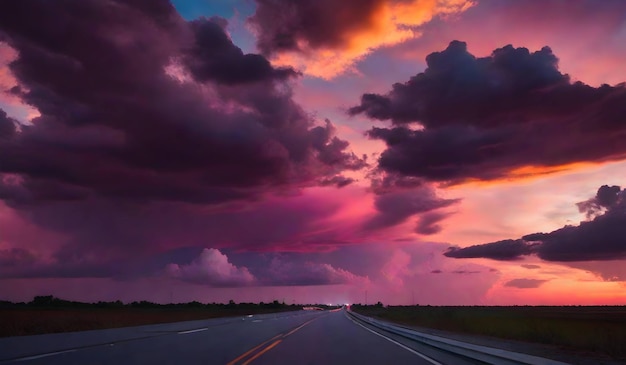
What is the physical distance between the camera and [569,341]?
2412 centimetres

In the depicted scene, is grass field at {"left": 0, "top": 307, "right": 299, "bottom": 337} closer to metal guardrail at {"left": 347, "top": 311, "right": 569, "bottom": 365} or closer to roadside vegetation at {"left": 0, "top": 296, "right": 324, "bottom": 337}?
roadside vegetation at {"left": 0, "top": 296, "right": 324, "bottom": 337}

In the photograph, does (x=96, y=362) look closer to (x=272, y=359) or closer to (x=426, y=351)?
(x=272, y=359)

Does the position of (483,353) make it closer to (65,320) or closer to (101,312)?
(65,320)

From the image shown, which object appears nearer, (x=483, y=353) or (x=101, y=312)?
(x=483, y=353)

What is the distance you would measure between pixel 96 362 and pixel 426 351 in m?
11.4

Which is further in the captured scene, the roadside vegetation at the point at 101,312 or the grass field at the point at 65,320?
the roadside vegetation at the point at 101,312

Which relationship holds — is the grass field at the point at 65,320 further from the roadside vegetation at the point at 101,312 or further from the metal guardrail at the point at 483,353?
the metal guardrail at the point at 483,353

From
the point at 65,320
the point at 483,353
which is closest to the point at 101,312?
the point at 65,320

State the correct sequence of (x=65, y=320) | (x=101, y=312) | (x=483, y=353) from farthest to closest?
(x=101, y=312)
(x=65, y=320)
(x=483, y=353)

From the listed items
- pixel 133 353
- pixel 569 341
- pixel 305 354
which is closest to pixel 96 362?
pixel 133 353

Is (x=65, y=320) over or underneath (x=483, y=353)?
over

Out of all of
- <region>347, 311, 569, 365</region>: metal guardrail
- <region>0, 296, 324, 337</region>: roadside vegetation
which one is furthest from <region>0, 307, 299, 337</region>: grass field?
<region>347, 311, 569, 365</region>: metal guardrail

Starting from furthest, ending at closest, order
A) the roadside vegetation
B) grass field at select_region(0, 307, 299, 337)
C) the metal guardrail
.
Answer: the roadside vegetation, grass field at select_region(0, 307, 299, 337), the metal guardrail

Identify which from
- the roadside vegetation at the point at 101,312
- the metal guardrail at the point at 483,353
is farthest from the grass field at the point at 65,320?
the metal guardrail at the point at 483,353
